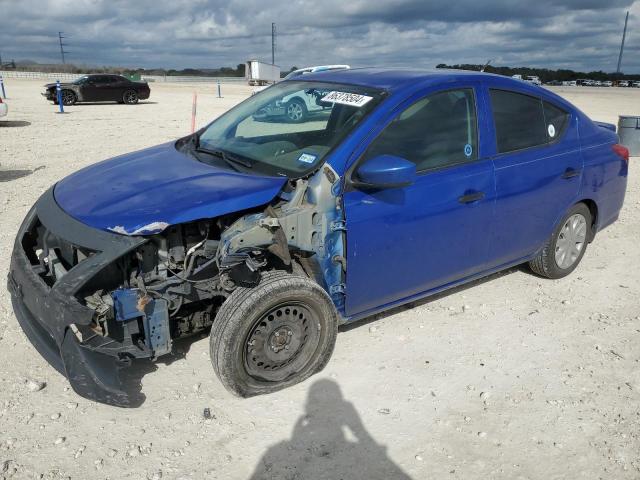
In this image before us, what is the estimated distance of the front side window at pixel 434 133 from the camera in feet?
11.2

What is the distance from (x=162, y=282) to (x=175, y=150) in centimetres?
144

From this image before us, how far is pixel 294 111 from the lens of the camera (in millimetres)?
4180

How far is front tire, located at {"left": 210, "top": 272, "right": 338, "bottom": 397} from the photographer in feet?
9.85

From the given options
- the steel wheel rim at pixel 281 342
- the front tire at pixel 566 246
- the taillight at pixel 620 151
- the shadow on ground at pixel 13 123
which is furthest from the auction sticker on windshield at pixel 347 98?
the shadow on ground at pixel 13 123

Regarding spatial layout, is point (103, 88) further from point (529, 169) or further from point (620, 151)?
point (529, 169)

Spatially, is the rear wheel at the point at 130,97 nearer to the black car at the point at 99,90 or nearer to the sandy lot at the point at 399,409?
the black car at the point at 99,90

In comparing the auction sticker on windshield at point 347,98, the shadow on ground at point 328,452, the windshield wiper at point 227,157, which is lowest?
the shadow on ground at point 328,452

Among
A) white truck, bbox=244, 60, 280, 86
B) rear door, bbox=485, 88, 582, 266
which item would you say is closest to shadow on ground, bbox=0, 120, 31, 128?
rear door, bbox=485, 88, 582, 266

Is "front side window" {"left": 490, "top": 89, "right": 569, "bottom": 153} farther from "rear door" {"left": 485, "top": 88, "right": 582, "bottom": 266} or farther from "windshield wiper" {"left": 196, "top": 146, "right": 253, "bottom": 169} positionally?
"windshield wiper" {"left": 196, "top": 146, "right": 253, "bottom": 169}

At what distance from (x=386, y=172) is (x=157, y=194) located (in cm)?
132

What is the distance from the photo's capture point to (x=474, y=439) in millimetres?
2945

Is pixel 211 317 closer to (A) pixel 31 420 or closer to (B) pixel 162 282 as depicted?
(B) pixel 162 282

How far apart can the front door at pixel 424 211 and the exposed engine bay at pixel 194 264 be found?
0.18 meters

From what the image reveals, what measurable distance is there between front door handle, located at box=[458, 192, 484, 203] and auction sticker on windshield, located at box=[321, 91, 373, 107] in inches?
35.8
